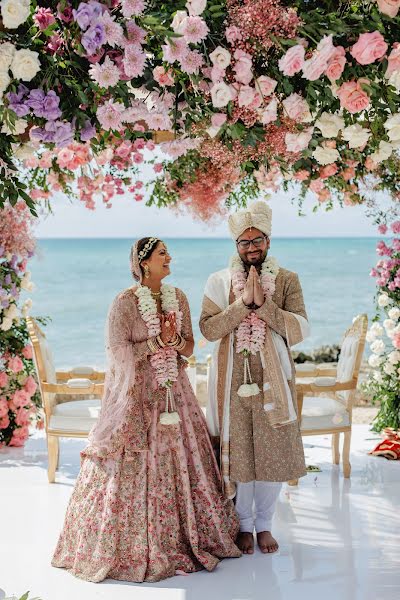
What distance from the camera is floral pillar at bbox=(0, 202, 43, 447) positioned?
21.4 ft

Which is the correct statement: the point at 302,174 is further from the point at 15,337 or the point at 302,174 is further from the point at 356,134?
the point at 15,337

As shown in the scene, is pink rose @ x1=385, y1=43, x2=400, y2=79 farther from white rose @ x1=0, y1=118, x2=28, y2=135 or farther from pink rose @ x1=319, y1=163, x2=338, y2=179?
pink rose @ x1=319, y1=163, x2=338, y2=179

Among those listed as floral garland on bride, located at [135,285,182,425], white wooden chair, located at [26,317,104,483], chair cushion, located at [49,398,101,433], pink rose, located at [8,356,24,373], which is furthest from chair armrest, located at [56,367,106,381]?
floral garland on bride, located at [135,285,182,425]

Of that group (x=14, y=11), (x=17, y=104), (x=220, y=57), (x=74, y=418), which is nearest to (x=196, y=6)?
(x=220, y=57)

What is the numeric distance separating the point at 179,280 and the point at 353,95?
2809cm

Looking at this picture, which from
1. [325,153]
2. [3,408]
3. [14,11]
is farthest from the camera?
[3,408]

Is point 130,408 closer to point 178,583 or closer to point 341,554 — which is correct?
point 178,583

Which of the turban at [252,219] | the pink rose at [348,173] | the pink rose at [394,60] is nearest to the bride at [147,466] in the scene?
the turban at [252,219]

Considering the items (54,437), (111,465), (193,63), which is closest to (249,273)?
(111,465)

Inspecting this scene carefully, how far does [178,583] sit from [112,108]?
2.28m

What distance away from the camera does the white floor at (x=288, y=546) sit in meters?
3.76

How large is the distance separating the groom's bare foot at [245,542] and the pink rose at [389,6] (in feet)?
9.04

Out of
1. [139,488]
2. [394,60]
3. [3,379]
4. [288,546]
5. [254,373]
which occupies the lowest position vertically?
[288,546]

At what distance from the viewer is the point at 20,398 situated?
6816 mm
